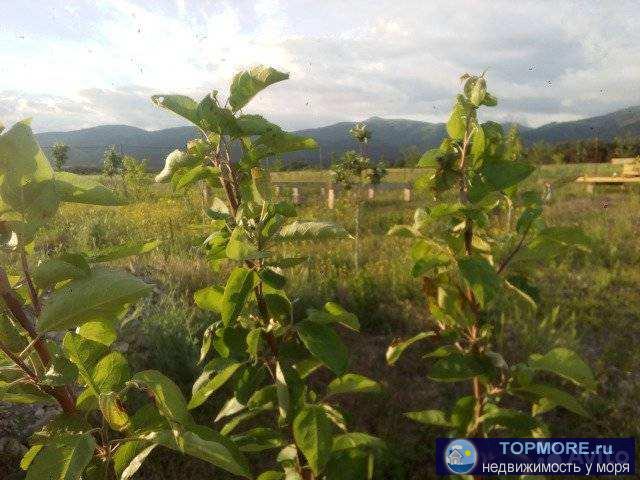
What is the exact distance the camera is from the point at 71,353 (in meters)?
1.00

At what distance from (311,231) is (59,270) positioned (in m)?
0.75

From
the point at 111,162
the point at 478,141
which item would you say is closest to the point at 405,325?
the point at 478,141

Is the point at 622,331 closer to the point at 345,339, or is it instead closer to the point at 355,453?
the point at 345,339

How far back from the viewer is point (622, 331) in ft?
15.1

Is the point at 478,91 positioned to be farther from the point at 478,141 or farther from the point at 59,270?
the point at 59,270

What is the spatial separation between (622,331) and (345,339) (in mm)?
2878

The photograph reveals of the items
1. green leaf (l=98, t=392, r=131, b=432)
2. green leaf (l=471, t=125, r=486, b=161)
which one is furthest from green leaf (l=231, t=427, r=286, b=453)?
green leaf (l=471, t=125, r=486, b=161)

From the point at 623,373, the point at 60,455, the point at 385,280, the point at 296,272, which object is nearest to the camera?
the point at 60,455

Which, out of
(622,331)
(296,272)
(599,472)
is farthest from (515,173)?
(296,272)

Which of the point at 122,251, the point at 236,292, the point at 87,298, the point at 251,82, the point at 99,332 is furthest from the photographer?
the point at 236,292

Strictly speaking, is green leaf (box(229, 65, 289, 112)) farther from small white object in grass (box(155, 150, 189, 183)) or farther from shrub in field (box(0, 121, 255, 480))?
shrub in field (box(0, 121, 255, 480))

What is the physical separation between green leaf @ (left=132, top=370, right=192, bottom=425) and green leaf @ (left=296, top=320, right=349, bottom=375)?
63 centimetres

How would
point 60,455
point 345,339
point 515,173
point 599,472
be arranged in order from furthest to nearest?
A: point 345,339 < point 599,472 < point 515,173 < point 60,455

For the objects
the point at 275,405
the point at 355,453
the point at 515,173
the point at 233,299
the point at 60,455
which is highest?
the point at 515,173
